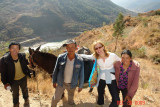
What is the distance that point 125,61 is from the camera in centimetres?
253

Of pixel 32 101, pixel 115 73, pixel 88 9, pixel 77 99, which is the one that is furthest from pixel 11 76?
pixel 88 9

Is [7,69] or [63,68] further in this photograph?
[7,69]

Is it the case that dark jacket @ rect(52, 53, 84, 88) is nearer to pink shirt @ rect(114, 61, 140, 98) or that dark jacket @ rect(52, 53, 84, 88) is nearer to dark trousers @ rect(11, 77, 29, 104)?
pink shirt @ rect(114, 61, 140, 98)

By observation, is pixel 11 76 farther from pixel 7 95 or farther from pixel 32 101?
pixel 7 95

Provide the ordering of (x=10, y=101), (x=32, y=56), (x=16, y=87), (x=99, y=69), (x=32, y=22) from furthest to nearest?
(x=32, y=22), (x=10, y=101), (x=32, y=56), (x=16, y=87), (x=99, y=69)

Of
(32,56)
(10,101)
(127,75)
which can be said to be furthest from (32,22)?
(127,75)

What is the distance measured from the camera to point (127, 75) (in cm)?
264

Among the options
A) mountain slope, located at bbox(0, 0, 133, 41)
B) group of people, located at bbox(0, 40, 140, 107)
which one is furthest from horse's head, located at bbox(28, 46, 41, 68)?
mountain slope, located at bbox(0, 0, 133, 41)

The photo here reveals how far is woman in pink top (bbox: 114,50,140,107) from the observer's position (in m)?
2.52

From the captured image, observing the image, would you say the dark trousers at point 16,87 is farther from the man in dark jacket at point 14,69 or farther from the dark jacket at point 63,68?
the dark jacket at point 63,68

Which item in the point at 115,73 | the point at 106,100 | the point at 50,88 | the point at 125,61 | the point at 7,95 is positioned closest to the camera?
the point at 125,61

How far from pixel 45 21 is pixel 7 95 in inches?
3829

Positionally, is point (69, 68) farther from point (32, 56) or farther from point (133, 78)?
point (32, 56)

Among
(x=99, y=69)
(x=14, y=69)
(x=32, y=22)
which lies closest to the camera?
(x=99, y=69)
